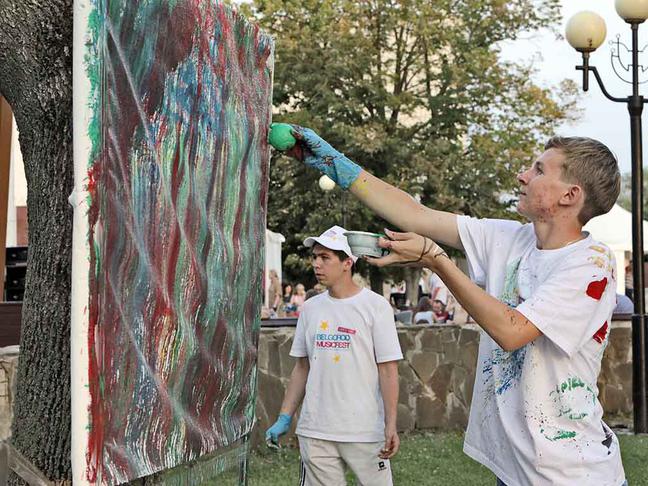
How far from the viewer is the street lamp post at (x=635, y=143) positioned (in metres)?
9.75

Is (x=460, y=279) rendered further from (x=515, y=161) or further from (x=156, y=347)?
(x=515, y=161)

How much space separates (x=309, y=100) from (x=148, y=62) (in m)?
24.8

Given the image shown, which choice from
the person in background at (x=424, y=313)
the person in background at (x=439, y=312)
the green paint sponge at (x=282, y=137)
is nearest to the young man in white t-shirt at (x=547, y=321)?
the green paint sponge at (x=282, y=137)

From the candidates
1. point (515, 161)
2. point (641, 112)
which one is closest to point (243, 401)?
point (641, 112)

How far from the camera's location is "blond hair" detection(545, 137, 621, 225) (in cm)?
317

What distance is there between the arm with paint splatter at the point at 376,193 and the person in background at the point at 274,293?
51.2ft

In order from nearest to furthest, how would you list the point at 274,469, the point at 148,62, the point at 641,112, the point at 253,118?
the point at 148,62 → the point at 253,118 → the point at 274,469 → the point at 641,112

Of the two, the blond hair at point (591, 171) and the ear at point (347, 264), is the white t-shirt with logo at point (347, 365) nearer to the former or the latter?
the ear at point (347, 264)

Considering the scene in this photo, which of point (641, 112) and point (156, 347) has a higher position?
point (641, 112)

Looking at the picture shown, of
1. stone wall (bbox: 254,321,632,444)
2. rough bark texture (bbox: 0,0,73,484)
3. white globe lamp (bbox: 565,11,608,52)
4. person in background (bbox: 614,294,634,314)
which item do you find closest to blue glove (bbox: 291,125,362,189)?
rough bark texture (bbox: 0,0,73,484)

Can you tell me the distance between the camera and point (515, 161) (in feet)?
88.3

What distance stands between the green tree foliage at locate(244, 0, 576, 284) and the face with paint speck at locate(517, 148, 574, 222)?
22850 mm

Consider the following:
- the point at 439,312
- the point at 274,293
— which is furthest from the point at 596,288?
the point at 274,293

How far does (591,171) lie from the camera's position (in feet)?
10.4
